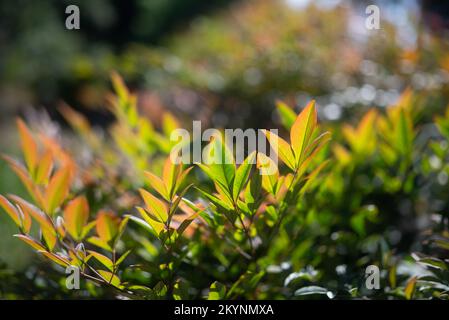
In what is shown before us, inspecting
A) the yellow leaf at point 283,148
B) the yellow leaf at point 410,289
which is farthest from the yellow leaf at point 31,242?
the yellow leaf at point 410,289

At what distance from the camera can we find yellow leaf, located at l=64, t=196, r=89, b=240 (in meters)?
A: 0.73

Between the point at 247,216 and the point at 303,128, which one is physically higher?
the point at 303,128

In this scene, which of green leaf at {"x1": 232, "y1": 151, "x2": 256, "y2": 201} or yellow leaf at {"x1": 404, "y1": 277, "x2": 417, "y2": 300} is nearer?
green leaf at {"x1": 232, "y1": 151, "x2": 256, "y2": 201}

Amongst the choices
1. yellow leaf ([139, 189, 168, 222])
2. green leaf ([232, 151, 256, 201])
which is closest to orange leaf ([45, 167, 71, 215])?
yellow leaf ([139, 189, 168, 222])

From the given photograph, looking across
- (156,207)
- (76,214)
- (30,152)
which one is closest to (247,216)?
(156,207)

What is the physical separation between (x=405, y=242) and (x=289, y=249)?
1.74 ft

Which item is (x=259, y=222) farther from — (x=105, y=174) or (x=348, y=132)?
(x=105, y=174)

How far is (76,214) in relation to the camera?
0.73m

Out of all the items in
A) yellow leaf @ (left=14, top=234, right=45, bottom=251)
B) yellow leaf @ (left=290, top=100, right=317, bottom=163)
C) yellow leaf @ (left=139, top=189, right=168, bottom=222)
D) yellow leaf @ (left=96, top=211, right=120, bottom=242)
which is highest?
yellow leaf @ (left=290, top=100, right=317, bottom=163)

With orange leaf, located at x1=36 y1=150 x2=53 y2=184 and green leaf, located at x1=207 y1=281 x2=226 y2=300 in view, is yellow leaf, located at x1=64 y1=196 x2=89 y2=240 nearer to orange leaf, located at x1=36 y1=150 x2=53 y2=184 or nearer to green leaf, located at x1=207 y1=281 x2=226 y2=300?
orange leaf, located at x1=36 y1=150 x2=53 y2=184

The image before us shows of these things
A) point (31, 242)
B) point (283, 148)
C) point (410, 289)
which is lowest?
point (410, 289)

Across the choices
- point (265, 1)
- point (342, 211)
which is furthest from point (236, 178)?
point (265, 1)

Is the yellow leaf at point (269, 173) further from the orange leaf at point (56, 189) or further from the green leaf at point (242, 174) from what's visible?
the orange leaf at point (56, 189)

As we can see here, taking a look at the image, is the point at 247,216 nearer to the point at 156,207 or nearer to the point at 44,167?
the point at 156,207
